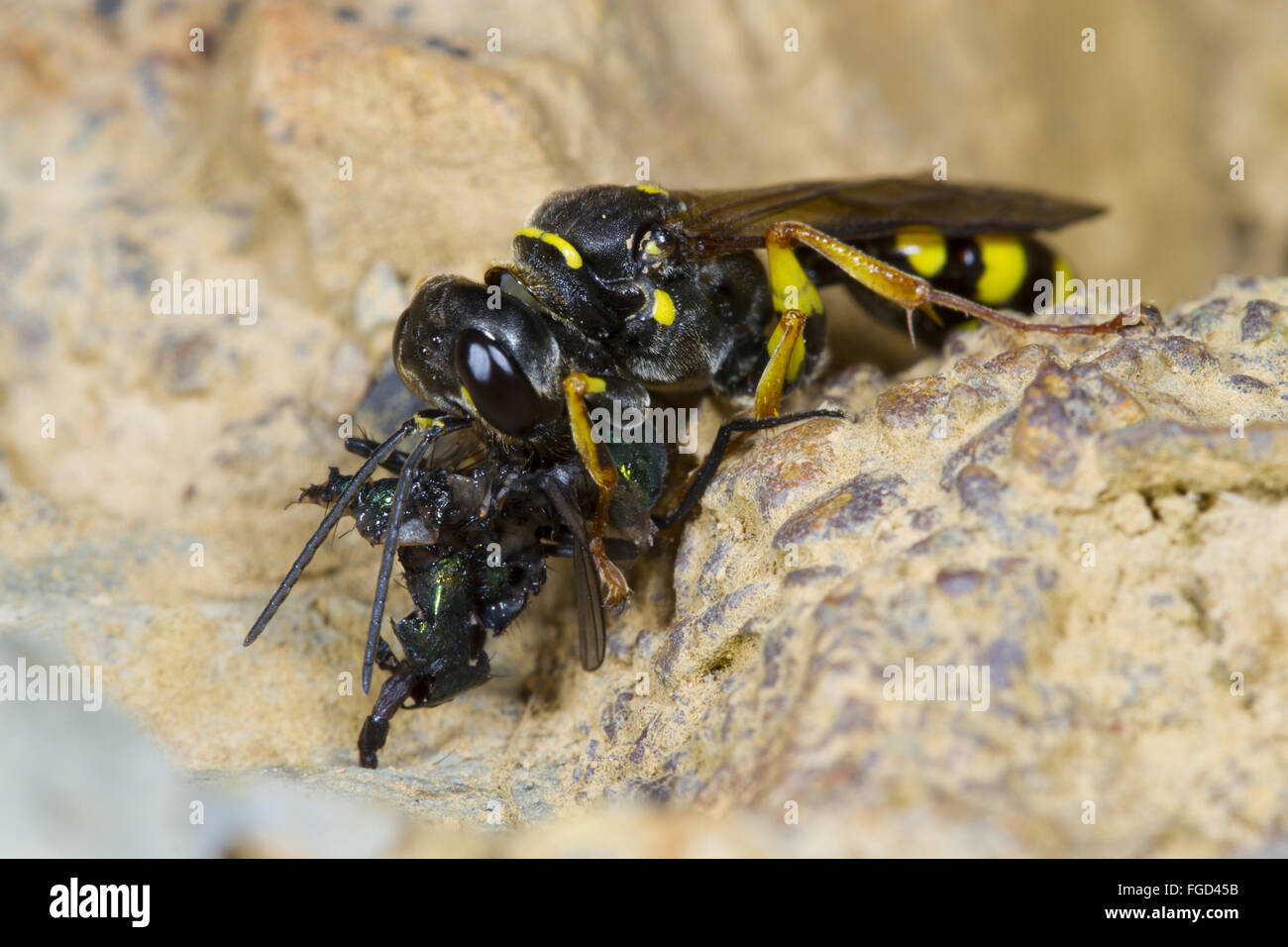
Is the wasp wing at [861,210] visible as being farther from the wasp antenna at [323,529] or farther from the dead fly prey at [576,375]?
the wasp antenna at [323,529]

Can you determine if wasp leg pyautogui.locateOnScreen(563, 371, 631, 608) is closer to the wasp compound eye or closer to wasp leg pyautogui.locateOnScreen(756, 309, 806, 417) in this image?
the wasp compound eye

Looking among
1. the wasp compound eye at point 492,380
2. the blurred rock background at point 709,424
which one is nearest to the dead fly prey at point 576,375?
the wasp compound eye at point 492,380

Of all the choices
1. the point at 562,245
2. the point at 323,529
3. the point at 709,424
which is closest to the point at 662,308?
the point at 562,245

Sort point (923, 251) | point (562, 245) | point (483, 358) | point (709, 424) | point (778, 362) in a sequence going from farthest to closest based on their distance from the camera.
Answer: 1. point (923, 251)
2. point (709, 424)
3. point (778, 362)
4. point (562, 245)
5. point (483, 358)

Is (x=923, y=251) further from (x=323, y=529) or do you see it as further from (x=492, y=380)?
(x=323, y=529)

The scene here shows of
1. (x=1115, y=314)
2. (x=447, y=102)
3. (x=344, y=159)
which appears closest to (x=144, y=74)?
(x=344, y=159)
